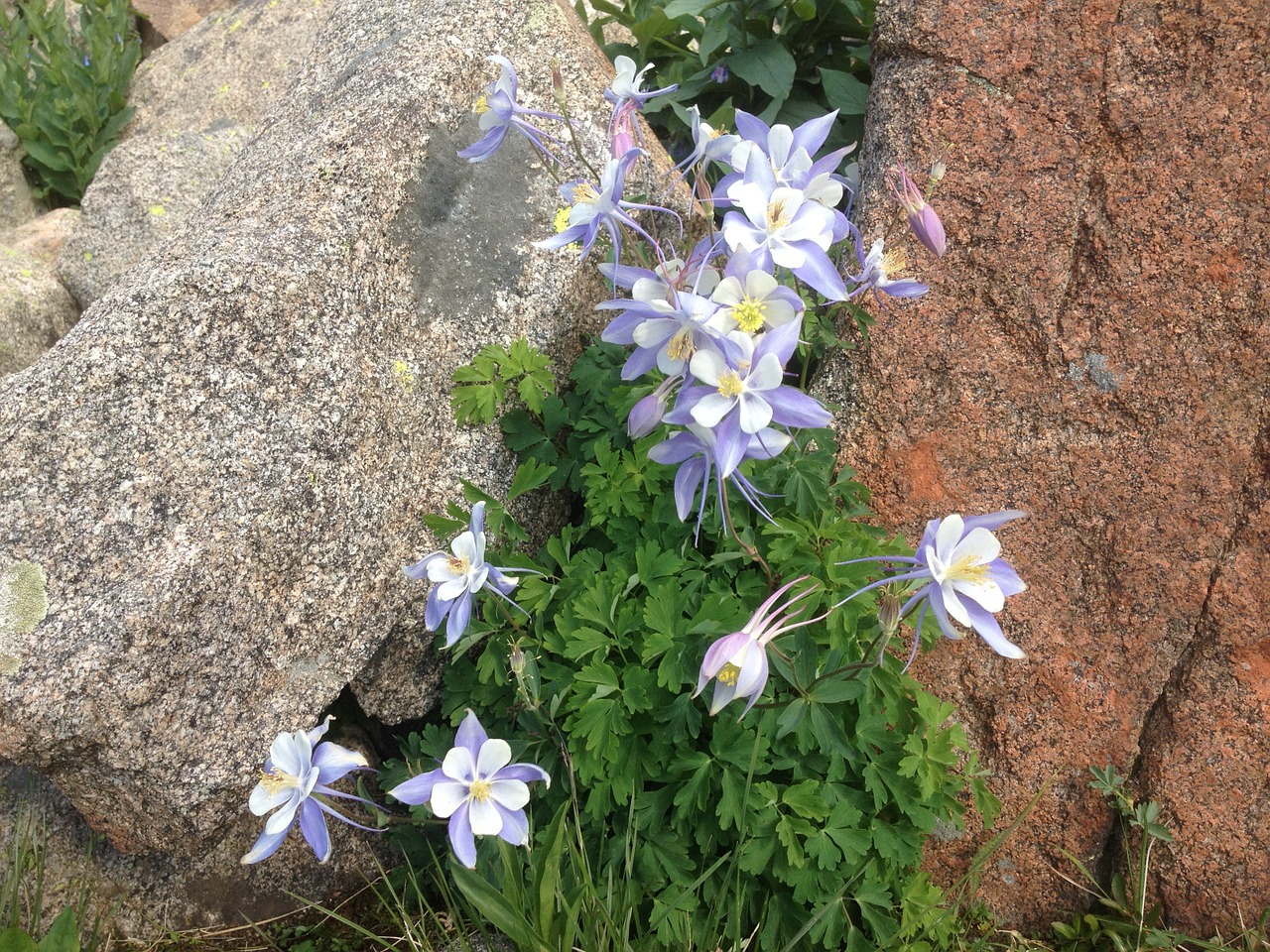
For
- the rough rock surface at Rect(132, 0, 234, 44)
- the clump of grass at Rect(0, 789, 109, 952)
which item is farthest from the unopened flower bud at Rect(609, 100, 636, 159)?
the rough rock surface at Rect(132, 0, 234, 44)

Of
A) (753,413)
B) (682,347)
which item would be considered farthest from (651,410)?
(753,413)

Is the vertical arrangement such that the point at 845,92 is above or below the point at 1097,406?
above

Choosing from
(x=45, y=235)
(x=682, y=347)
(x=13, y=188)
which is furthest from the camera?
(x=13, y=188)

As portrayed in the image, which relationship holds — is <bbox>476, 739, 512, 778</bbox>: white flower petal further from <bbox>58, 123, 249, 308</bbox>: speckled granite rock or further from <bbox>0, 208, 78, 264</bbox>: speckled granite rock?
<bbox>0, 208, 78, 264</bbox>: speckled granite rock

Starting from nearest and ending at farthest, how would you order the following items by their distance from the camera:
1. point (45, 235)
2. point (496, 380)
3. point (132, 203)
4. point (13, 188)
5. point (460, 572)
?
point (460, 572) < point (496, 380) < point (132, 203) < point (45, 235) < point (13, 188)

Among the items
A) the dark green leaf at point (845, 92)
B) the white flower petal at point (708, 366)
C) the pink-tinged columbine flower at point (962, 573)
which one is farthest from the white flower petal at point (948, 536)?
the dark green leaf at point (845, 92)

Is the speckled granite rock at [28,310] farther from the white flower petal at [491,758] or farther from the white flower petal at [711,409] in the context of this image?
the white flower petal at [711,409]

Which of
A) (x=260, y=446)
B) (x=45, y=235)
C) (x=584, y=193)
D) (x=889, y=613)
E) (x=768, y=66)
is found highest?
(x=584, y=193)

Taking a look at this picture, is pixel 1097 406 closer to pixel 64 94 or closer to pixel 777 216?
pixel 777 216
